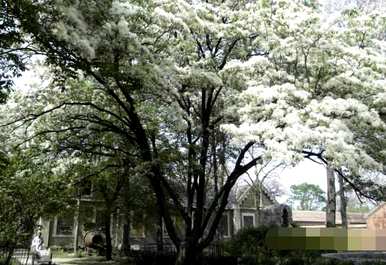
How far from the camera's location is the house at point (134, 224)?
2297 centimetres

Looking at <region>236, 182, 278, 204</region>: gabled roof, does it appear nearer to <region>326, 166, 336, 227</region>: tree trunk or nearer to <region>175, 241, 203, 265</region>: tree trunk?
<region>326, 166, 336, 227</region>: tree trunk

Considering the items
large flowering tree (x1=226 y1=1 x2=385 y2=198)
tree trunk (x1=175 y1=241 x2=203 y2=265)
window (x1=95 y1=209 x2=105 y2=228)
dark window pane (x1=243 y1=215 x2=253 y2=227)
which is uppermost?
large flowering tree (x1=226 y1=1 x2=385 y2=198)

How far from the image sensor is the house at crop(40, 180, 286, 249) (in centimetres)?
2297

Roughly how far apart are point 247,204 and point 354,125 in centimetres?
3277

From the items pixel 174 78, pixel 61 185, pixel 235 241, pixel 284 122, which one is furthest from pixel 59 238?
pixel 284 122

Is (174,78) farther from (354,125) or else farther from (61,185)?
(61,185)

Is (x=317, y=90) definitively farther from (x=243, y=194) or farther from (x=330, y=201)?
(x=243, y=194)

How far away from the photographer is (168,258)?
54.1ft

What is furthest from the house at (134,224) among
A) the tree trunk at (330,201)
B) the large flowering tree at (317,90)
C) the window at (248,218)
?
the large flowering tree at (317,90)

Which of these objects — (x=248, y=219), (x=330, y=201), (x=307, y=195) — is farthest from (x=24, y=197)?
(x=307, y=195)

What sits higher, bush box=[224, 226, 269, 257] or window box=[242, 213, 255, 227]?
window box=[242, 213, 255, 227]

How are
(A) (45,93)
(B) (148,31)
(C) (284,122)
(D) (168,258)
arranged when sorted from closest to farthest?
1. (C) (284,122)
2. (B) (148,31)
3. (A) (45,93)
4. (D) (168,258)

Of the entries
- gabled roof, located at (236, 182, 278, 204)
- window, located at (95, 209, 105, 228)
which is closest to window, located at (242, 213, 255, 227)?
gabled roof, located at (236, 182, 278, 204)

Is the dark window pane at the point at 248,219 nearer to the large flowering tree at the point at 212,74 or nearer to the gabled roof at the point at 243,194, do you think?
the gabled roof at the point at 243,194
